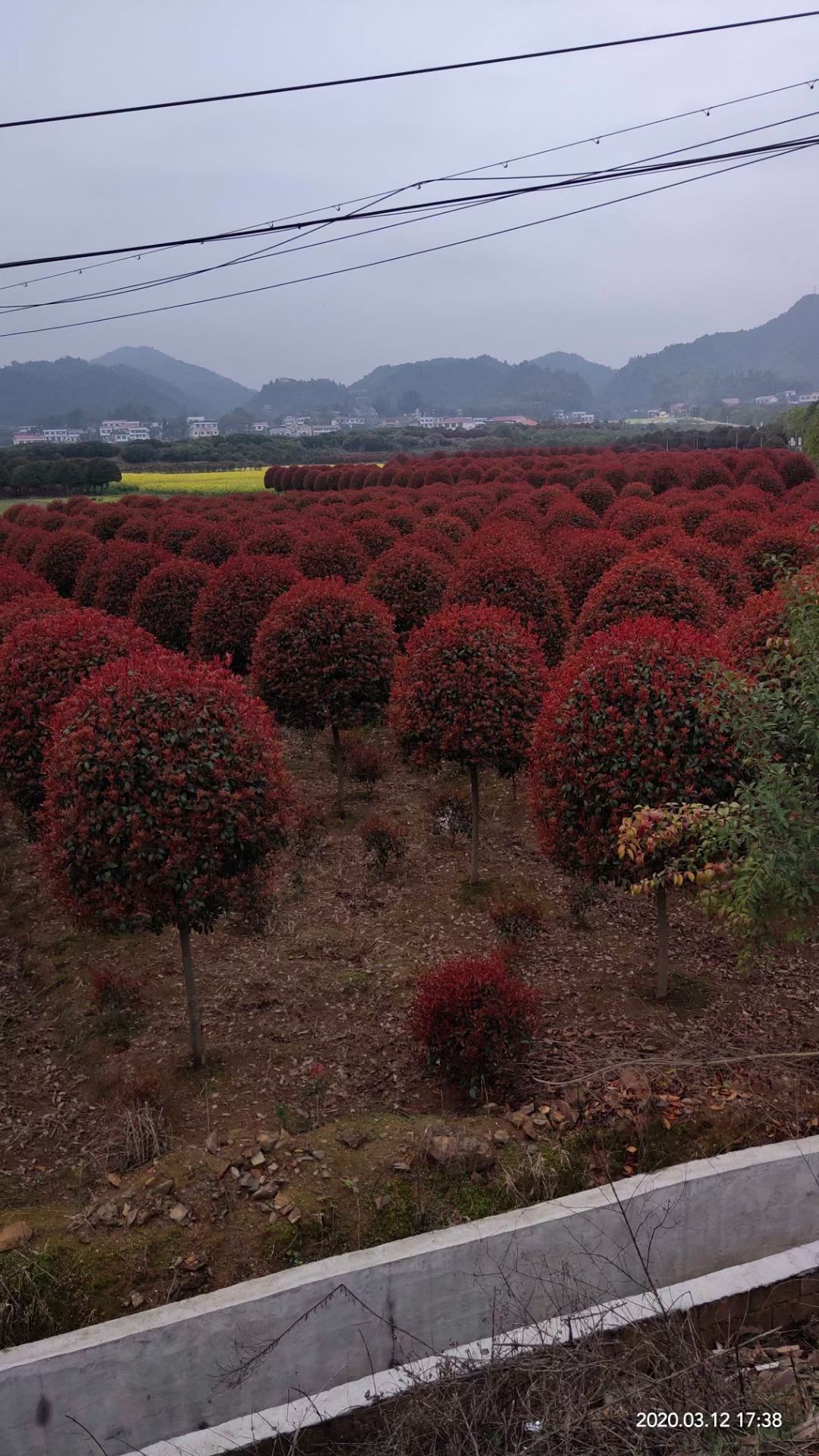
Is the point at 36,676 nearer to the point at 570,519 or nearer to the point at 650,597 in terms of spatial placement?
the point at 650,597

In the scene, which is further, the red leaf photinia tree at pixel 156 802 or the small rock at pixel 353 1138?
the red leaf photinia tree at pixel 156 802

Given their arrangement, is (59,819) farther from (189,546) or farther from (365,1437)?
(189,546)

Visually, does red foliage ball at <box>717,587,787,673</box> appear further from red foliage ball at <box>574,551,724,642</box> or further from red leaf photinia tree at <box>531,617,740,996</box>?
red leaf photinia tree at <box>531,617,740,996</box>

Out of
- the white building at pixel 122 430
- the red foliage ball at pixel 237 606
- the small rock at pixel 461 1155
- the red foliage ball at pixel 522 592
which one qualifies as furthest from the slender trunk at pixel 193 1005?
the white building at pixel 122 430

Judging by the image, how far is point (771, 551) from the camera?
1495cm

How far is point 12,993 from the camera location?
28.2 ft

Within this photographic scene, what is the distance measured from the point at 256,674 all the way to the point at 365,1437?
839 centimetres

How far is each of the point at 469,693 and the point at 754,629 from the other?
9.82 feet

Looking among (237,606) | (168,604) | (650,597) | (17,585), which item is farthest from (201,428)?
(650,597)

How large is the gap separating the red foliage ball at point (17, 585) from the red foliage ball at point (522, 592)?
724 centimetres

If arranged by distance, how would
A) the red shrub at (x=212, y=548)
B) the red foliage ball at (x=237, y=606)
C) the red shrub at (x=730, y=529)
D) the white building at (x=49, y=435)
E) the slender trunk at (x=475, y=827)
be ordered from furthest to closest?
the white building at (x=49, y=435) < the red shrub at (x=212, y=548) < the red shrub at (x=730, y=529) < the red foliage ball at (x=237, y=606) < the slender trunk at (x=475, y=827)

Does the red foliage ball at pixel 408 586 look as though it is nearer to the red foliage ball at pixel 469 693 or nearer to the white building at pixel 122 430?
the red foliage ball at pixel 469 693

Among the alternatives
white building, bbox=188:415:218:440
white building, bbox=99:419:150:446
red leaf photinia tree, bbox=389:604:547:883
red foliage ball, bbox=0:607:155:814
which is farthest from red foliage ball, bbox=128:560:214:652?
white building, bbox=188:415:218:440

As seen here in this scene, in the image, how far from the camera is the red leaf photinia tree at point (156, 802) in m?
6.20
